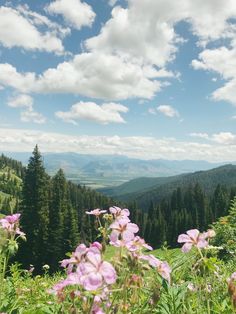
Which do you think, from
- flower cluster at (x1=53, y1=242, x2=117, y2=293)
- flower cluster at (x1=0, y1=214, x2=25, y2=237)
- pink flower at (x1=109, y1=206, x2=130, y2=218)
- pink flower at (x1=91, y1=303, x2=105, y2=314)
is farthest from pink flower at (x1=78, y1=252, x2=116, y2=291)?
flower cluster at (x1=0, y1=214, x2=25, y2=237)

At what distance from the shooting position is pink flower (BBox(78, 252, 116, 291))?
155 cm

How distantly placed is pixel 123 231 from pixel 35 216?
159 feet

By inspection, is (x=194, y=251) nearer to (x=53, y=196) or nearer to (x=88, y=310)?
(x=88, y=310)

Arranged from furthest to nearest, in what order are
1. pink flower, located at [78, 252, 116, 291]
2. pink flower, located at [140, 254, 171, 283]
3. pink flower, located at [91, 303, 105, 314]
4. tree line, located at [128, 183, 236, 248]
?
tree line, located at [128, 183, 236, 248] < pink flower, located at [140, 254, 171, 283] < pink flower, located at [91, 303, 105, 314] < pink flower, located at [78, 252, 116, 291]

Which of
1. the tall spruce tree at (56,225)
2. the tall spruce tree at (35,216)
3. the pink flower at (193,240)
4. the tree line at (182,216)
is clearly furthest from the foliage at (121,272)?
the tree line at (182,216)

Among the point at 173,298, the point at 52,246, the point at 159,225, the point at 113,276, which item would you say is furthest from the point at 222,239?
the point at 159,225

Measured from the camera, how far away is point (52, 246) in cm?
4853

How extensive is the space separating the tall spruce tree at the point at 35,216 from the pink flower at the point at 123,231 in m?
47.0

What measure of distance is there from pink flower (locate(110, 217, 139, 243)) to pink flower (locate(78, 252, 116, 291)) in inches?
13.4

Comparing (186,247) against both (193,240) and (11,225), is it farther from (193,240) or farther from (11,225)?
(11,225)

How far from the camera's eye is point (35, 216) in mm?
49031

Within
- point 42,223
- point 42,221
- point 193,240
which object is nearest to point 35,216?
point 42,221

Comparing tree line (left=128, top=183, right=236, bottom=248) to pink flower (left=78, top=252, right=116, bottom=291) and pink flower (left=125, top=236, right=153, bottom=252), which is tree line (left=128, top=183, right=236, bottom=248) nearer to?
pink flower (left=125, top=236, right=153, bottom=252)

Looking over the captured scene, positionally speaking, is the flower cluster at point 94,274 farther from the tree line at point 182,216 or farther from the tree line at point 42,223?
the tree line at point 182,216
